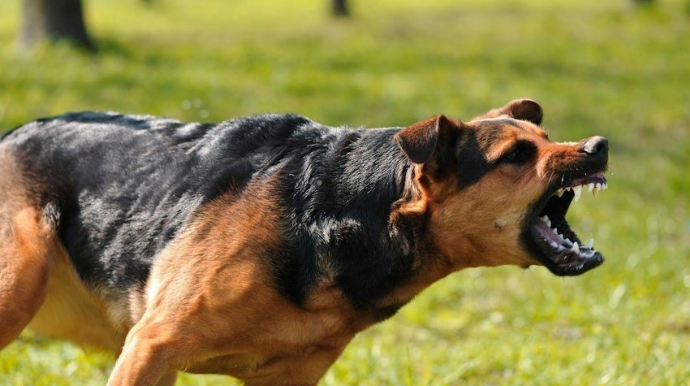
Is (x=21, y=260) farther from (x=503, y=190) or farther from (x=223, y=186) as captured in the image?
(x=503, y=190)

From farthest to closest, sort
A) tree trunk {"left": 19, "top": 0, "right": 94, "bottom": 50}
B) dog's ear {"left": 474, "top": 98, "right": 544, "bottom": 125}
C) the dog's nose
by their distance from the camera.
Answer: tree trunk {"left": 19, "top": 0, "right": 94, "bottom": 50} < dog's ear {"left": 474, "top": 98, "right": 544, "bottom": 125} < the dog's nose

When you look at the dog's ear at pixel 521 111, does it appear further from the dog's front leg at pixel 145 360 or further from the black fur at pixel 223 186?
the dog's front leg at pixel 145 360

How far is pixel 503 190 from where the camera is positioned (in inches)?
180

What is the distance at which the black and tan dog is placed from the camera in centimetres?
453

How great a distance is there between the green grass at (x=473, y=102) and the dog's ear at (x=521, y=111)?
195cm

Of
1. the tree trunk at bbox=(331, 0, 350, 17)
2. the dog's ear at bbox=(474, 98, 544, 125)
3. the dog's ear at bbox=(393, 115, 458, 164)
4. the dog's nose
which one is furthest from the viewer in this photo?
the tree trunk at bbox=(331, 0, 350, 17)

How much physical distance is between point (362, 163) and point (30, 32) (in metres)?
10.0

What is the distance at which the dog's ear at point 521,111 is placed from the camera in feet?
→ 17.1

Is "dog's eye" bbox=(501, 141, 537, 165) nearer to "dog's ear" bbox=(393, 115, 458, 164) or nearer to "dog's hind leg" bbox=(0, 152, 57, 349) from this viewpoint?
"dog's ear" bbox=(393, 115, 458, 164)

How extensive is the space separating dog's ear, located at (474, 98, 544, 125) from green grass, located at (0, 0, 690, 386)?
1.95 metres


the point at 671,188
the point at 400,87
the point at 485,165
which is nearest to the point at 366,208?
the point at 485,165

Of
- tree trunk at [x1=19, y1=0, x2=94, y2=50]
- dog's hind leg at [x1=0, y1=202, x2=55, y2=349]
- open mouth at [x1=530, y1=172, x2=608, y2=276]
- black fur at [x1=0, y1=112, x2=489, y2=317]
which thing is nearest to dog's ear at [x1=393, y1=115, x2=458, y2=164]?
black fur at [x1=0, y1=112, x2=489, y2=317]

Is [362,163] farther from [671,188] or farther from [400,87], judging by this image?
[400,87]

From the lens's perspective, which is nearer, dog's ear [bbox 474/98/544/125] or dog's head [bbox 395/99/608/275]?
dog's head [bbox 395/99/608/275]
